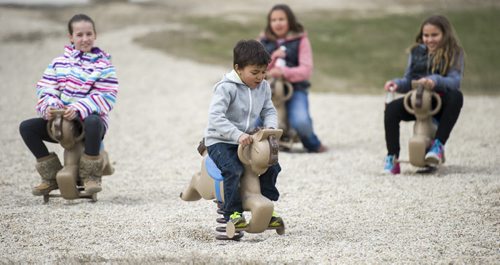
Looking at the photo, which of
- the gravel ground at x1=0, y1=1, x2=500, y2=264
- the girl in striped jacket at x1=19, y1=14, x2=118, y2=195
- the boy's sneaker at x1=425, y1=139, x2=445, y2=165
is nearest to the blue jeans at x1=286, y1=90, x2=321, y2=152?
the gravel ground at x1=0, y1=1, x2=500, y2=264

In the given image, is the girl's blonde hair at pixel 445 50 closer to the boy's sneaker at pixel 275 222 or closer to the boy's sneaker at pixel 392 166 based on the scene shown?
the boy's sneaker at pixel 392 166

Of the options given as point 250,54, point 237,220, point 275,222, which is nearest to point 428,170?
point 275,222

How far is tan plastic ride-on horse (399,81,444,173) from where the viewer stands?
8.00m

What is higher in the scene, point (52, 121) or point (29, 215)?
point (52, 121)

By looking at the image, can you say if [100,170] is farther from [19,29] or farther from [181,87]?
[19,29]

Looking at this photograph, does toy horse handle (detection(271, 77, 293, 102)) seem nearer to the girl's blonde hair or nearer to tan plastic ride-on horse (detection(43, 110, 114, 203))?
the girl's blonde hair

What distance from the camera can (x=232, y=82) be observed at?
5551 millimetres

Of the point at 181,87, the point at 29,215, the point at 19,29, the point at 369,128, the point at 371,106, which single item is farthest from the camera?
the point at 19,29

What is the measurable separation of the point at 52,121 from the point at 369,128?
6675mm

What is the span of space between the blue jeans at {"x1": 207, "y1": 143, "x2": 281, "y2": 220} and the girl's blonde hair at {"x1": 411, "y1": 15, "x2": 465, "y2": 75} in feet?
10.8

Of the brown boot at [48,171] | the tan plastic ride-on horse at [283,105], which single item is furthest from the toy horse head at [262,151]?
the tan plastic ride-on horse at [283,105]

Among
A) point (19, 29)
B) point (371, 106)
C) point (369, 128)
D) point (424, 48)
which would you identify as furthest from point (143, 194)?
point (19, 29)

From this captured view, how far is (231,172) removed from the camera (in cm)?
543

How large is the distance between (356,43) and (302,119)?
1229 cm
